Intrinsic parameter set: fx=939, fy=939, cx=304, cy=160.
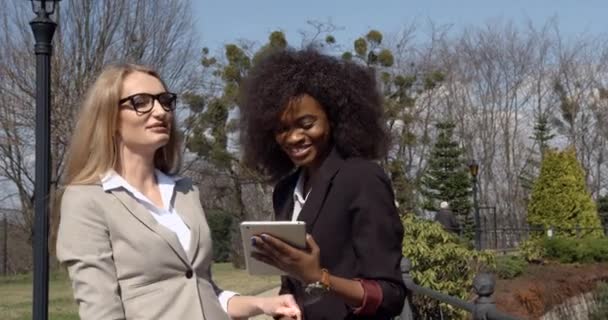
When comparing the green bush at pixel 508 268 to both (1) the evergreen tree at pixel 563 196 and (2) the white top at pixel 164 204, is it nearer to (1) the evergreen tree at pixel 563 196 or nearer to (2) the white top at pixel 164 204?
(1) the evergreen tree at pixel 563 196

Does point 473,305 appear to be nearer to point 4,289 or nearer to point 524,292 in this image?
point 524,292

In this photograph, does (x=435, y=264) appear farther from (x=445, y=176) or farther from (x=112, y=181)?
(x=445, y=176)

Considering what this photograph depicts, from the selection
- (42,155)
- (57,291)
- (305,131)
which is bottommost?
(57,291)

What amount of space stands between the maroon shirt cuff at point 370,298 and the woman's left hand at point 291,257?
0.13 m

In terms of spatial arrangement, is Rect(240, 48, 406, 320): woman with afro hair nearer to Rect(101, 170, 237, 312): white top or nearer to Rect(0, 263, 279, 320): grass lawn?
Rect(101, 170, 237, 312): white top

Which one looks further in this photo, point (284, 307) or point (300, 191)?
point (300, 191)

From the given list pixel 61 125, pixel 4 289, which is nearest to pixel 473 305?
pixel 4 289

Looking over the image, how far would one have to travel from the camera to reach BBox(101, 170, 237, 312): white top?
2.45 metres

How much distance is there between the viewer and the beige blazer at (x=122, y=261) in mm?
2301

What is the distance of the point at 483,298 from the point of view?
14.2 ft

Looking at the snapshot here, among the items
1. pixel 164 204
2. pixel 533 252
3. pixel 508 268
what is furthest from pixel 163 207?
pixel 533 252

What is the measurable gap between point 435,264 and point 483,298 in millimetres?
6771

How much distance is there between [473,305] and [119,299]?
2503mm

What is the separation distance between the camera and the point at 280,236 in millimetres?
2002
